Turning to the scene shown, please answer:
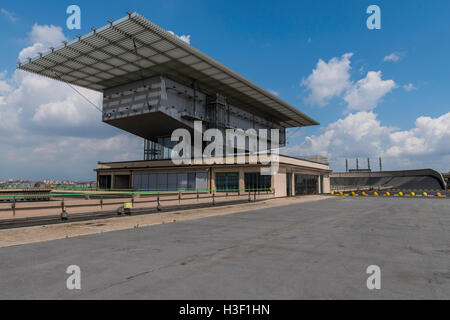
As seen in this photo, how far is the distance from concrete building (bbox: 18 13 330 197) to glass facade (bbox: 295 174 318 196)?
156mm

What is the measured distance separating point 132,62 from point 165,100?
671 cm

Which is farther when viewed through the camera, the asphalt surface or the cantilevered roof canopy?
the cantilevered roof canopy

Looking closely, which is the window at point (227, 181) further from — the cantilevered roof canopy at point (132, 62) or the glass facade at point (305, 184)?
the cantilevered roof canopy at point (132, 62)

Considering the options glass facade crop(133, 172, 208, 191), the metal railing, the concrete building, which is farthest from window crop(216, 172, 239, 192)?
glass facade crop(133, 172, 208, 191)

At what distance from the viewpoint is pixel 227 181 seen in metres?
38.6

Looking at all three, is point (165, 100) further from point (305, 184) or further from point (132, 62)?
point (305, 184)

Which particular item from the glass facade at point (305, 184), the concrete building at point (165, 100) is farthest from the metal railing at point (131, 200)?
the glass facade at point (305, 184)

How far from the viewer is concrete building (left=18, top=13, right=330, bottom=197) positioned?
34.6m

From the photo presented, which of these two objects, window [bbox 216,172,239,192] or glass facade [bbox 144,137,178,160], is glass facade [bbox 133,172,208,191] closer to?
window [bbox 216,172,239,192]

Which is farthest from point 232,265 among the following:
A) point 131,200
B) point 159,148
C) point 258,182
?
point 159,148

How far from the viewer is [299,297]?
467 cm
